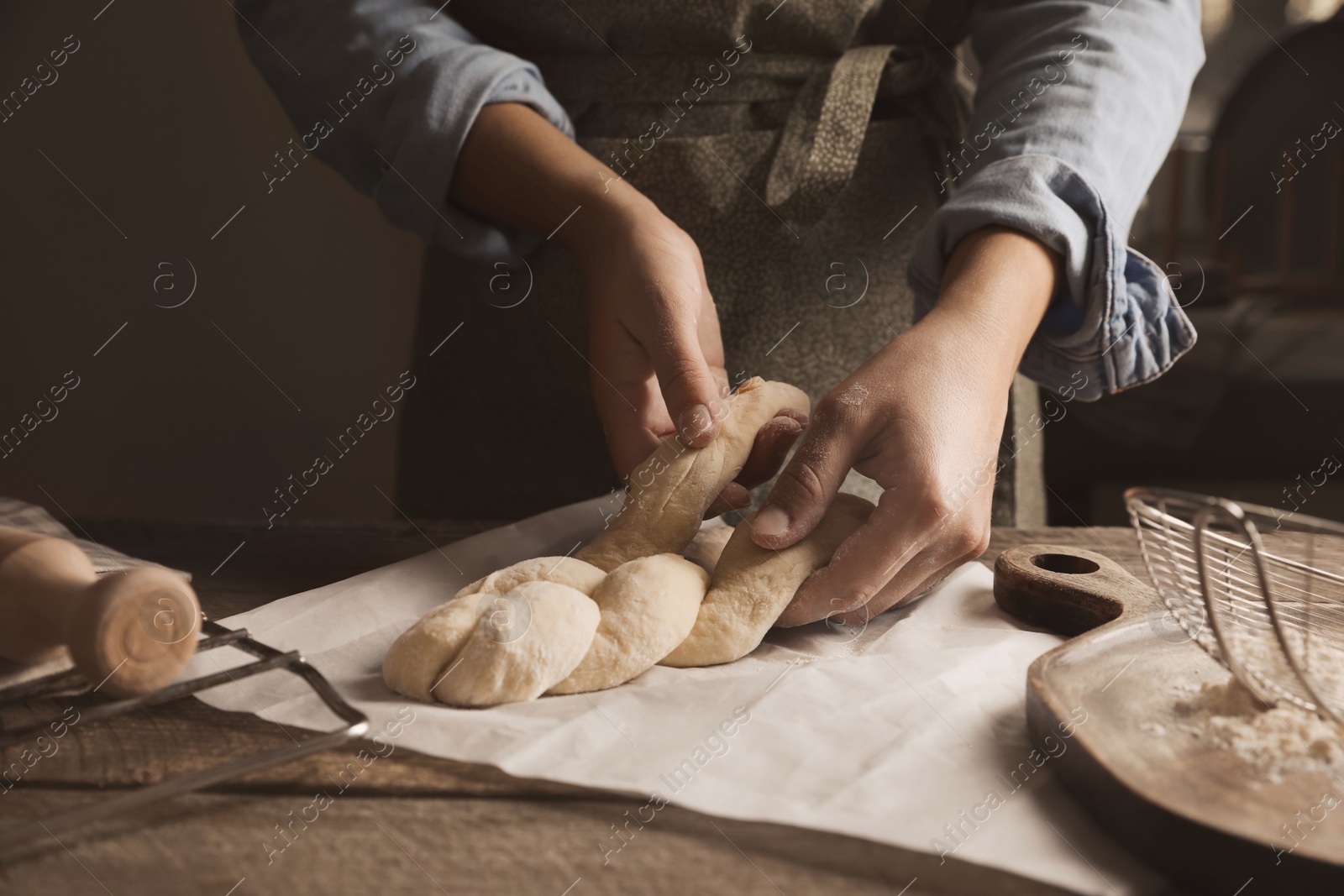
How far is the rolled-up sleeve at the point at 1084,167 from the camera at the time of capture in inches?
36.4

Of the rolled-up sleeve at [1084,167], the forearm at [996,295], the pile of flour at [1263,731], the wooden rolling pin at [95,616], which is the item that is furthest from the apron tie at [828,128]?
the wooden rolling pin at [95,616]

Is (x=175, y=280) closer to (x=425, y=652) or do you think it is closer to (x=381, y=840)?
(x=425, y=652)

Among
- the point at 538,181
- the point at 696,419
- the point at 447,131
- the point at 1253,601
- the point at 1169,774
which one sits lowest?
the point at 1253,601

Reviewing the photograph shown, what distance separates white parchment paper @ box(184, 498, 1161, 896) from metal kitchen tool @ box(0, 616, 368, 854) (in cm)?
4

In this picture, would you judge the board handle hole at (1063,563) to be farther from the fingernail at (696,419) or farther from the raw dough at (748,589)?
the fingernail at (696,419)

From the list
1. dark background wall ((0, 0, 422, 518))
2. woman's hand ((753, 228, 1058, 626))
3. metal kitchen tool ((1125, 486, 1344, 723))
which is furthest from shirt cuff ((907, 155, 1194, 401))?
dark background wall ((0, 0, 422, 518))

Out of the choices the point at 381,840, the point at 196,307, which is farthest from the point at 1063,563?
the point at 196,307

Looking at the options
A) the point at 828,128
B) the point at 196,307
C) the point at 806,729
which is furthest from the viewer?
the point at 196,307

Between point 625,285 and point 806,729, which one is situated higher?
point 625,285

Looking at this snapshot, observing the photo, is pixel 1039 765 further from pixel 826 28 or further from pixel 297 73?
pixel 297 73

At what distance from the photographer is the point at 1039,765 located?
1.95 feet

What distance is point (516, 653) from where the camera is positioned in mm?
648

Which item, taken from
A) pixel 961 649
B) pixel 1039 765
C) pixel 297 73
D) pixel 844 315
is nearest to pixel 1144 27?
pixel 844 315

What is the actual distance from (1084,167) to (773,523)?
0.52 m
